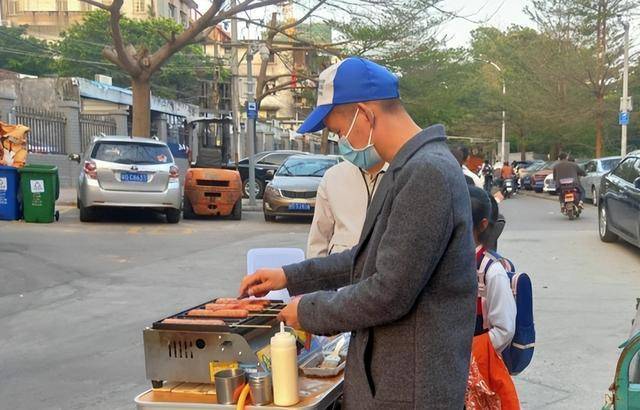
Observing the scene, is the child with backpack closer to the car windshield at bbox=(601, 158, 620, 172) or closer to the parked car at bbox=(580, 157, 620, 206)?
the parked car at bbox=(580, 157, 620, 206)

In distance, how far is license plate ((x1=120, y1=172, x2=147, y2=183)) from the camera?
12.4m

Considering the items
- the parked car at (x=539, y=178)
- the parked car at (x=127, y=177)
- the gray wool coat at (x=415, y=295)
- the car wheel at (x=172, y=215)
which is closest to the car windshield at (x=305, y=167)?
the car wheel at (x=172, y=215)

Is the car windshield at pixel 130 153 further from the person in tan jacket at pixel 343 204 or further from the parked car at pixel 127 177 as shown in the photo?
the person in tan jacket at pixel 343 204

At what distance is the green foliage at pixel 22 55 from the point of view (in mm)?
44438

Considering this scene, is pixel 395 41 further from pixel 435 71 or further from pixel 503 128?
pixel 503 128

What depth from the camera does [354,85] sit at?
195cm

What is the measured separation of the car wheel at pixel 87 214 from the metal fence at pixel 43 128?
718 cm

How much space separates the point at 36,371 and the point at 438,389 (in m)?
4.04

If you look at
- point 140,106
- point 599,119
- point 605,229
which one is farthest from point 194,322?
point 599,119

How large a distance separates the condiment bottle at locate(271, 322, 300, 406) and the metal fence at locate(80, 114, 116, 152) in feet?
67.7

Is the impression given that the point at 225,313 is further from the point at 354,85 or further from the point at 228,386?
the point at 354,85

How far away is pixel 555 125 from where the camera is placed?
33844 millimetres

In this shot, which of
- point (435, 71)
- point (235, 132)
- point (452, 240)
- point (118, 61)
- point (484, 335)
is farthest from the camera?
point (435, 71)

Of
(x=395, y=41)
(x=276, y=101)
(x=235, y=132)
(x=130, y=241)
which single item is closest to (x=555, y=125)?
(x=395, y=41)
